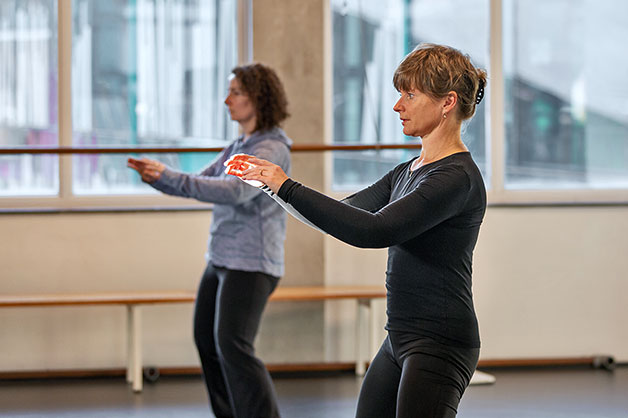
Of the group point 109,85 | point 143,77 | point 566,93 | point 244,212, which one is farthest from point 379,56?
point 244,212

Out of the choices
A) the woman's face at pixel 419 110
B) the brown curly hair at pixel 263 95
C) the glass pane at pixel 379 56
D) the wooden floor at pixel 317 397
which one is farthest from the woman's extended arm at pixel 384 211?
the glass pane at pixel 379 56

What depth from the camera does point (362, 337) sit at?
15.4 ft

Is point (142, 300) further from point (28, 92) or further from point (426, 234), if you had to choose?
point (426, 234)

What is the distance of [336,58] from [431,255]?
337cm

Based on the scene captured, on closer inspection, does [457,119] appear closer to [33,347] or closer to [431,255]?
[431,255]

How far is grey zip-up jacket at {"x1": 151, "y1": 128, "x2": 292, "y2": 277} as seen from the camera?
9.50 ft

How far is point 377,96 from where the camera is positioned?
5.07 meters

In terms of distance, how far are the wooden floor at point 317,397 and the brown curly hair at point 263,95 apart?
4.65ft

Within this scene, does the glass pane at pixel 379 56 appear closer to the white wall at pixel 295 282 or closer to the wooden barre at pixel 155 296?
the white wall at pixel 295 282

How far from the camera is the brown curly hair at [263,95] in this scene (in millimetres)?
3100

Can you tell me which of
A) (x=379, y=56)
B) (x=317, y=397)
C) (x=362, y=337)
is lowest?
(x=317, y=397)

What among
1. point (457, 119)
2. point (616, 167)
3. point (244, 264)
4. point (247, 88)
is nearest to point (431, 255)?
point (457, 119)

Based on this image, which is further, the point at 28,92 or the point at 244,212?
the point at 28,92

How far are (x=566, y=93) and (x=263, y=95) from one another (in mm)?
2694
